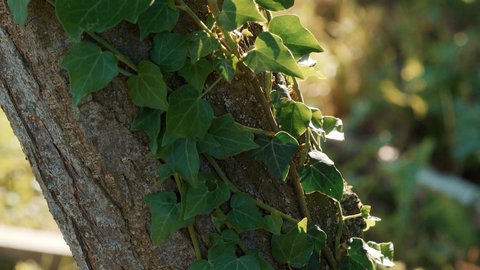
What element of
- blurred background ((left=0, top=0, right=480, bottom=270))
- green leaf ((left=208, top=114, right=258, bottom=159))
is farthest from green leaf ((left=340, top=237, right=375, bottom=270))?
blurred background ((left=0, top=0, right=480, bottom=270))

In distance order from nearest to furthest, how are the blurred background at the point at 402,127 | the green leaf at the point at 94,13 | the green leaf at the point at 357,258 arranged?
the green leaf at the point at 94,13
the green leaf at the point at 357,258
the blurred background at the point at 402,127

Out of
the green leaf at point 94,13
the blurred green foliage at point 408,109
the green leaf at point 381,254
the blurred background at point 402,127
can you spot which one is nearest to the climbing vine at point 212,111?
the green leaf at point 94,13

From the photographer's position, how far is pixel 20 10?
1.17m

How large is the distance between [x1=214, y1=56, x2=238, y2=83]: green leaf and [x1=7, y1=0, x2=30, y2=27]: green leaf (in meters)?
0.30

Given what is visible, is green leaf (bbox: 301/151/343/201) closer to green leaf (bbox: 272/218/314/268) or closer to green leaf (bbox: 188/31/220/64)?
green leaf (bbox: 272/218/314/268)

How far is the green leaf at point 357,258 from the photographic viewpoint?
1483 mm

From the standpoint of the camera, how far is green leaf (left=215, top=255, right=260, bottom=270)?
4.31 feet

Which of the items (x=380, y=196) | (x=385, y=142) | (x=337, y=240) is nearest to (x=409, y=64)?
(x=385, y=142)

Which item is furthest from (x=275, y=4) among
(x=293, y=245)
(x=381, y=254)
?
(x=381, y=254)

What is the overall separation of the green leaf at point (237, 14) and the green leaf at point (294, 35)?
0.11 metres

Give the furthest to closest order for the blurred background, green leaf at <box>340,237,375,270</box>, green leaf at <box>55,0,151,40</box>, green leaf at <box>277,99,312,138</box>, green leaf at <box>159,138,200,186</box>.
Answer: the blurred background → green leaf at <box>340,237,375,270</box> → green leaf at <box>277,99,312,138</box> → green leaf at <box>159,138,200,186</box> → green leaf at <box>55,0,151,40</box>

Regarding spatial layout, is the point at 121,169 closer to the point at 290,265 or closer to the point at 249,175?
the point at 249,175

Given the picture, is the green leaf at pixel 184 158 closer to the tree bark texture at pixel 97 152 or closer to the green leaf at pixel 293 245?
the tree bark texture at pixel 97 152

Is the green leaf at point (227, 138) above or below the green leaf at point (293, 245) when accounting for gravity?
above
